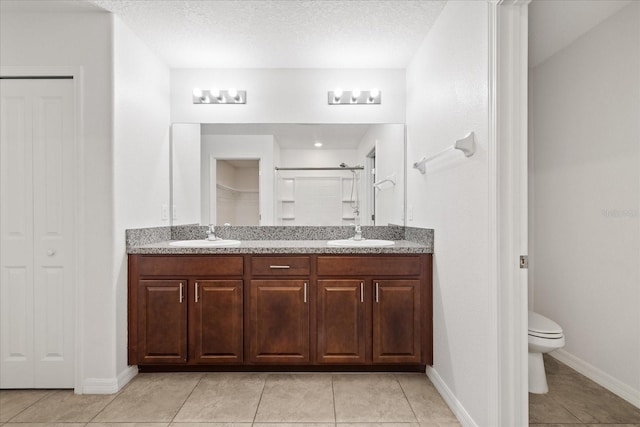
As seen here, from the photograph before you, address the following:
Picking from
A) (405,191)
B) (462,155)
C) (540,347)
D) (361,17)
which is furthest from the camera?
(405,191)

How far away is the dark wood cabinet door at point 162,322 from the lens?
8.04ft

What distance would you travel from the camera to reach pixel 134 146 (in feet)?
8.24

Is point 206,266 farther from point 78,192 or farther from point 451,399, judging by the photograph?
point 451,399

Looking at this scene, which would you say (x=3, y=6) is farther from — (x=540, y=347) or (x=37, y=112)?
(x=540, y=347)

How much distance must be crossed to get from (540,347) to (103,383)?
2706 mm

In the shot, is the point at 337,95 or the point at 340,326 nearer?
the point at 340,326

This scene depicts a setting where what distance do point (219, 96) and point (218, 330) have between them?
1.88 metres

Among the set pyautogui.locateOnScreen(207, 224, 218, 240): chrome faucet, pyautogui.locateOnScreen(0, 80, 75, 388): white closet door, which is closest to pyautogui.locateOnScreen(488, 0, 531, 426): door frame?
pyautogui.locateOnScreen(207, 224, 218, 240): chrome faucet

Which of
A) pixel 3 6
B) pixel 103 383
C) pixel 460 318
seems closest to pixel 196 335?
pixel 103 383

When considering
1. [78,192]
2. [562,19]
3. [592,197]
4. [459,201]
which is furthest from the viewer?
[592,197]

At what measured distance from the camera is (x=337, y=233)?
10.0ft

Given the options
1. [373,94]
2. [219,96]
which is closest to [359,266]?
→ [373,94]

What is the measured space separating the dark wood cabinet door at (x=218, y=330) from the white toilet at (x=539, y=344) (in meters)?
1.87

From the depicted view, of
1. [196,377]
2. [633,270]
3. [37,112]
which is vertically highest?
[37,112]
